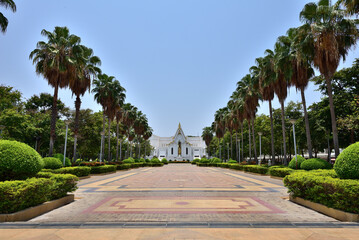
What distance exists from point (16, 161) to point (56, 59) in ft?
43.5

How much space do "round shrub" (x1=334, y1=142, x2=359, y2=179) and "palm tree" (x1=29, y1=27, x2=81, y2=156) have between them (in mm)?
19150

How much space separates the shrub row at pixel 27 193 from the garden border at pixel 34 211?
17 centimetres

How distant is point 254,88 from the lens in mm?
30516

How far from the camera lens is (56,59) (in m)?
18.2

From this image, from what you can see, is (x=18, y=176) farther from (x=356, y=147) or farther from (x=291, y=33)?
(x=291, y=33)

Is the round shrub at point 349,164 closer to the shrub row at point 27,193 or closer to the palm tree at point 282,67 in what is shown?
the shrub row at point 27,193

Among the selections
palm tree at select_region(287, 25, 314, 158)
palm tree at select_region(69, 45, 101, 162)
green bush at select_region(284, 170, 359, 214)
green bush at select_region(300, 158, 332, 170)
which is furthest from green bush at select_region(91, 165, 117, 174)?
palm tree at select_region(287, 25, 314, 158)

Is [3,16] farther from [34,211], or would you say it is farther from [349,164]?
[349,164]

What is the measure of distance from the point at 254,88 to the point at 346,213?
25616mm

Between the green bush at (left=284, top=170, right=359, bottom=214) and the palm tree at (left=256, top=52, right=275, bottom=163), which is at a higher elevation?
the palm tree at (left=256, top=52, right=275, bottom=163)

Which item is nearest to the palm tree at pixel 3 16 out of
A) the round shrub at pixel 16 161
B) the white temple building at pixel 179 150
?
the round shrub at pixel 16 161

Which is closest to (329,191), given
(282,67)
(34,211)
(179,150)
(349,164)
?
(349,164)

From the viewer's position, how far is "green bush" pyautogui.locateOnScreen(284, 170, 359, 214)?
6.36m

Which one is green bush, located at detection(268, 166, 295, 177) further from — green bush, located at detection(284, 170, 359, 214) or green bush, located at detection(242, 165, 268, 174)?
green bush, located at detection(284, 170, 359, 214)
